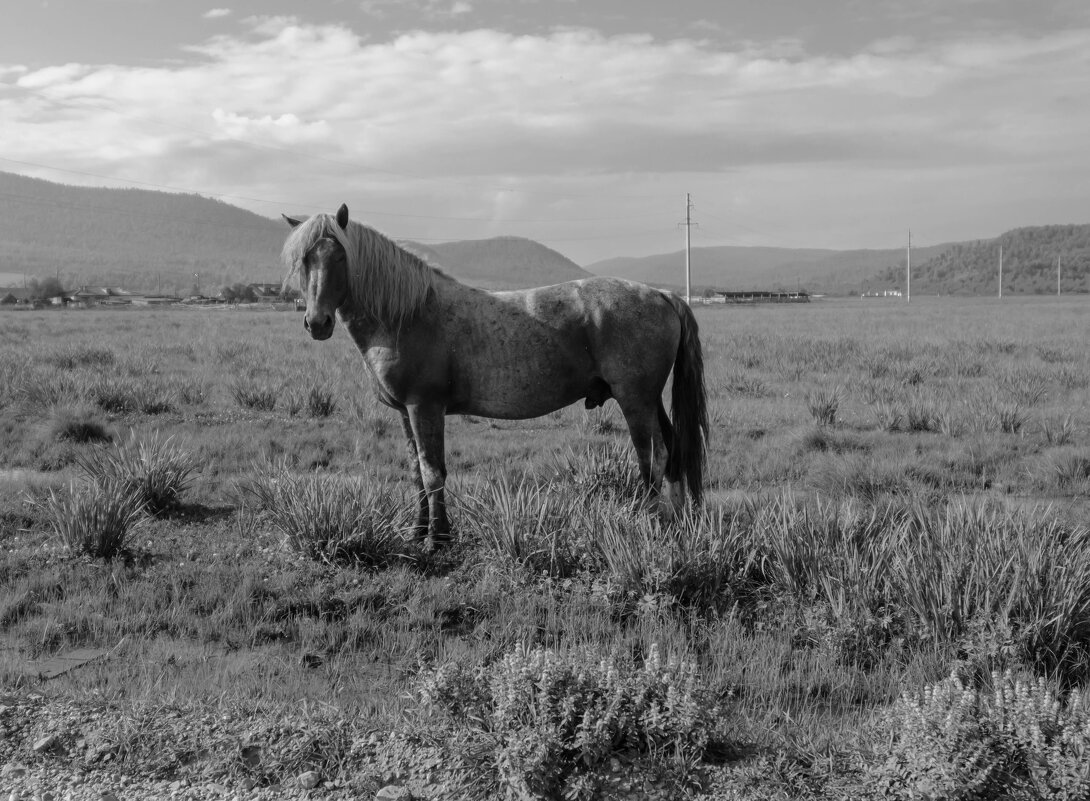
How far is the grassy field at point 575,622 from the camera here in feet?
10.5

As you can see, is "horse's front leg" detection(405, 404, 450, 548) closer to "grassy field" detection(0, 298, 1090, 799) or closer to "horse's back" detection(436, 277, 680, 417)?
"grassy field" detection(0, 298, 1090, 799)

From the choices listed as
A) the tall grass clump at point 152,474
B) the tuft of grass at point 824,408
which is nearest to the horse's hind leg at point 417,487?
the tall grass clump at point 152,474

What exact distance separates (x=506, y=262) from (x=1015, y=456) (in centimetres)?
18210

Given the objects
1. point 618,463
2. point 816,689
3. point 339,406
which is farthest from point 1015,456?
point 339,406

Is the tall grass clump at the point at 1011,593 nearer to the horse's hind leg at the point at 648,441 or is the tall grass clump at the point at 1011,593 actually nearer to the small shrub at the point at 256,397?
the horse's hind leg at the point at 648,441

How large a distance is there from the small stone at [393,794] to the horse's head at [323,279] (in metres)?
3.31

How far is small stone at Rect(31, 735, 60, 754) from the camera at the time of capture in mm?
3465

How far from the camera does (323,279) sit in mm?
5789

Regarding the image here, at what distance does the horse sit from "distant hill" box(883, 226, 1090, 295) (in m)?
137

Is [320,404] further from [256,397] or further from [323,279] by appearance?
[323,279]

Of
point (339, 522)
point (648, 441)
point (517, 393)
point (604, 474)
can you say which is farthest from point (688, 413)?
point (339, 522)

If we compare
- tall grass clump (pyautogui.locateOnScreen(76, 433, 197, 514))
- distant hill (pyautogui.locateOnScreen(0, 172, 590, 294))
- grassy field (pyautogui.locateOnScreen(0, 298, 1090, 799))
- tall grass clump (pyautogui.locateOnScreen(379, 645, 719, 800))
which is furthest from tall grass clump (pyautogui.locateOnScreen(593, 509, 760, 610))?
distant hill (pyautogui.locateOnScreen(0, 172, 590, 294))

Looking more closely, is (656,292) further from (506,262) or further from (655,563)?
(506,262)

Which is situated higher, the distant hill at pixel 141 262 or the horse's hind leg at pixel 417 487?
the distant hill at pixel 141 262
